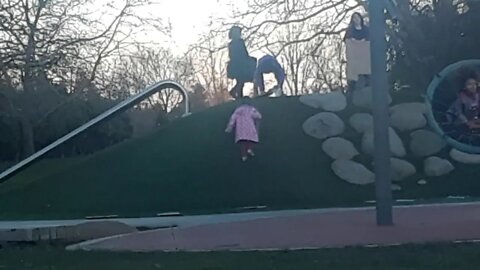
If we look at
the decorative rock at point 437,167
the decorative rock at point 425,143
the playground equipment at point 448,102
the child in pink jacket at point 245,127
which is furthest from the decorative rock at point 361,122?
the playground equipment at point 448,102

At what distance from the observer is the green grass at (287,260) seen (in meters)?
7.82

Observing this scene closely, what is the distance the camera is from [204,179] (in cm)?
1973

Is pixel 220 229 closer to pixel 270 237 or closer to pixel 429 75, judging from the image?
pixel 270 237

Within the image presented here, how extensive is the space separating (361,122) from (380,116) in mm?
11095

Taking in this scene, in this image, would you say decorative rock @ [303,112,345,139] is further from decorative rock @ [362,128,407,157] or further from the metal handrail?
the metal handrail

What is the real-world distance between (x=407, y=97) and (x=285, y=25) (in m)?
8.80

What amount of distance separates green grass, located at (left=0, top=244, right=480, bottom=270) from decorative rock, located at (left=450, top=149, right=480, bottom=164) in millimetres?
11827

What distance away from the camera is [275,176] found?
19.6 m

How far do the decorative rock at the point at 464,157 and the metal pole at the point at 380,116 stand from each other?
31.9 feet

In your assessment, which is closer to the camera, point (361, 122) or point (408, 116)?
point (361, 122)

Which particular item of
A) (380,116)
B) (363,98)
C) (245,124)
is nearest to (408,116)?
(363,98)

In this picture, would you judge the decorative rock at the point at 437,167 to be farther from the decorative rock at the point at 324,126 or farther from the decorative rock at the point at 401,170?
the decorative rock at the point at 324,126

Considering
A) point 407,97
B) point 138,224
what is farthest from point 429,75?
point 138,224

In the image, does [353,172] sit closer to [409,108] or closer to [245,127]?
[245,127]
